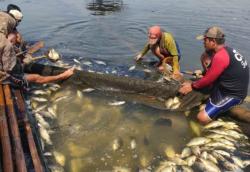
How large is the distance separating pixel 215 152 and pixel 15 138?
3.47m

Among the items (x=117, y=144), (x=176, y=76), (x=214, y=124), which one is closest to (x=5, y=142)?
(x=117, y=144)

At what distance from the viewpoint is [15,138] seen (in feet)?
15.4

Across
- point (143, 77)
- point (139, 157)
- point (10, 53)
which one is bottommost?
point (139, 157)

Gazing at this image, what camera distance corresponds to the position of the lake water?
586 cm

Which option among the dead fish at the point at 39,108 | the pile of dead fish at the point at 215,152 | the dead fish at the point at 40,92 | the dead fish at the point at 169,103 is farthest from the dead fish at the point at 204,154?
the dead fish at the point at 40,92

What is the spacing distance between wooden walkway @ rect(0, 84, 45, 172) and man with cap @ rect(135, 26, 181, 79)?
393 cm

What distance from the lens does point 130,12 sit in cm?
1780

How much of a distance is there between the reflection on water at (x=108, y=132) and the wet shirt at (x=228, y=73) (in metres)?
1.05

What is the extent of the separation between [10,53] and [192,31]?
1020cm

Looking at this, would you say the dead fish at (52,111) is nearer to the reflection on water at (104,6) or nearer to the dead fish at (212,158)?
the dead fish at (212,158)

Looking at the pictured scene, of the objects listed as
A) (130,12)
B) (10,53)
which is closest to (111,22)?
(130,12)

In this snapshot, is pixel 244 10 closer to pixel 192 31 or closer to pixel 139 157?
pixel 192 31

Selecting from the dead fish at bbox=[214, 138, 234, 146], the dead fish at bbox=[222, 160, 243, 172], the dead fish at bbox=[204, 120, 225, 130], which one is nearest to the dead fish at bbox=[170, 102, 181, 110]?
the dead fish at bbox=[204, 120, 225, 130]

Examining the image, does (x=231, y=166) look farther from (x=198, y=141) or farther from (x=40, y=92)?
(x=40, y=92)
